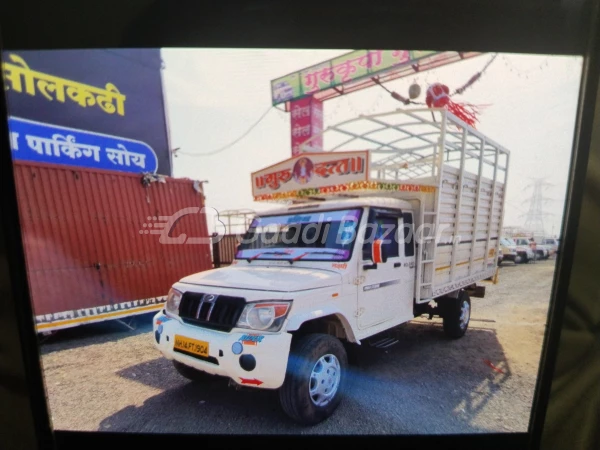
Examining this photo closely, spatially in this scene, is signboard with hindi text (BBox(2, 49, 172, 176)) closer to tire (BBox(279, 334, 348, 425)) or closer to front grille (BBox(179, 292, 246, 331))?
front grille (BBox(179, 292, 246, 331))

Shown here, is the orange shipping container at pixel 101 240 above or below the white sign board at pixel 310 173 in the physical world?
below

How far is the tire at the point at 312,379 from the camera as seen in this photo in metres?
1.96

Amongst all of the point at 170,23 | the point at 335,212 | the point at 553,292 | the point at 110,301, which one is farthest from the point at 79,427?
the point at 553,292

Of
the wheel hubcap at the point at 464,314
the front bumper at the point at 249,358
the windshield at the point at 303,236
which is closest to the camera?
the front bumper at the point at 249,358

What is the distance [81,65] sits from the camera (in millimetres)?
2879

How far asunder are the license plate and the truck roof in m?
1.67

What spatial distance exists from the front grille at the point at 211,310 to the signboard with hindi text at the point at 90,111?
194 cm

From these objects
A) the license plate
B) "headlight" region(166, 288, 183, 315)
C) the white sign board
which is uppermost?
the white sign board

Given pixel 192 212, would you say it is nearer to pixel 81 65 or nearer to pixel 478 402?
pixel 81 65

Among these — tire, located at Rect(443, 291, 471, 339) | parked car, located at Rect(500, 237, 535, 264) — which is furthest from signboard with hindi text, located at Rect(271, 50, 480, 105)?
parked car, located at Rect(500, 237, 535, 264)

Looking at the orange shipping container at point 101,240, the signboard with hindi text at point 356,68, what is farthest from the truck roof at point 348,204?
the orange shipping container at point 101,240

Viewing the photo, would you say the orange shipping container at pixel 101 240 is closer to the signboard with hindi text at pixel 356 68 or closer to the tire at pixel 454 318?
the signboard with hindi text at pixel 356 68

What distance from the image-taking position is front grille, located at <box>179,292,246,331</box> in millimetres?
2035

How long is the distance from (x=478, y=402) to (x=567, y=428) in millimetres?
757
